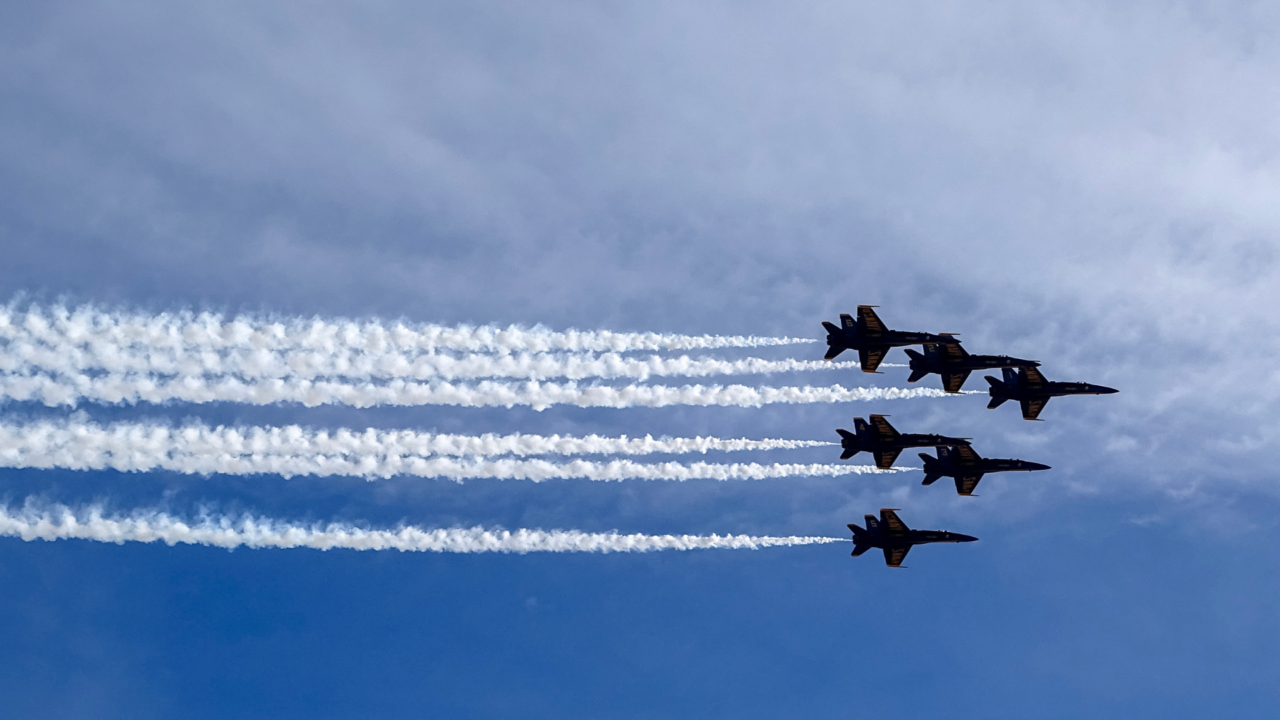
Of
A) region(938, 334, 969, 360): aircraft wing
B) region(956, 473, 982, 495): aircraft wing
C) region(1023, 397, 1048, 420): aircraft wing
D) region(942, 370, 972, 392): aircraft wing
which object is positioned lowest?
region(956, 473, 982, 495): aircraft wing

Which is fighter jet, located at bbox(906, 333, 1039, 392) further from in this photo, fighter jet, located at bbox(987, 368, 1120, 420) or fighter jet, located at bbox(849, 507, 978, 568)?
fighter jet, located at bbox(849, 507, 978, 568)

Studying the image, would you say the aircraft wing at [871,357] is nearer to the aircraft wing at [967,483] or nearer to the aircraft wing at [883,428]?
the aircraft wing at [883,428]

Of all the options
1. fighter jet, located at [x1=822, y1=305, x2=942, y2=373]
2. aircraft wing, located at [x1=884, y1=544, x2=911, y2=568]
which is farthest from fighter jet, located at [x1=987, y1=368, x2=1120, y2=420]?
aircraft wing, located at [x1=884, y1=544, x2=911, y2=568]

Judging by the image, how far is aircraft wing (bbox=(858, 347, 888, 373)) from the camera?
9225 centimetres

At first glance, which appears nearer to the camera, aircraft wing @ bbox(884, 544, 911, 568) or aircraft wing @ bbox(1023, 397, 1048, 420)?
aircraft wing @ bbox(1023, 397, 1048, 420)

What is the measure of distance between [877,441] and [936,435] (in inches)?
230

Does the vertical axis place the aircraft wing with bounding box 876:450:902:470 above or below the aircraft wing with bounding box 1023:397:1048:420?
below

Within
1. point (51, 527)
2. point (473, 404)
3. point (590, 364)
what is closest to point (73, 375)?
point (51, 527)

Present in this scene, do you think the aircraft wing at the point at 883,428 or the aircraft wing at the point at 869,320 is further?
the aircraft wing at the point at 883,428

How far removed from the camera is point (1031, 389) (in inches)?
3816

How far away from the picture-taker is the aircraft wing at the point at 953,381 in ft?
317

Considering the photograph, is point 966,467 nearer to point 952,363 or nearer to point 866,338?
point 952,363

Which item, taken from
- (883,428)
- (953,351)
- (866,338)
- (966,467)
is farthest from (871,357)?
(966,467)

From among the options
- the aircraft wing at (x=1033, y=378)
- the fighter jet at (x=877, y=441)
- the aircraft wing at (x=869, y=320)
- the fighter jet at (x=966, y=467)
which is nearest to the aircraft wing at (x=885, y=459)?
the fighter jet at (x=877, y=441)
